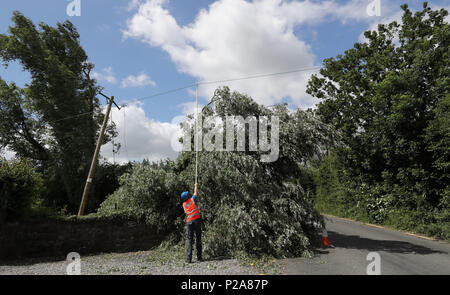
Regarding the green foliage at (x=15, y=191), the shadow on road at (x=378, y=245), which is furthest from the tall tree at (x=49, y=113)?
the shadow on road at (x=378, y=245)

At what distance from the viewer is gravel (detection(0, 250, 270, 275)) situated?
6.41 metres

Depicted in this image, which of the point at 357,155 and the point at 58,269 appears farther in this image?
the point at 357,155

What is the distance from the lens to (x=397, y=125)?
42.5 ft

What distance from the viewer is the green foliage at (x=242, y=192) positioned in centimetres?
765

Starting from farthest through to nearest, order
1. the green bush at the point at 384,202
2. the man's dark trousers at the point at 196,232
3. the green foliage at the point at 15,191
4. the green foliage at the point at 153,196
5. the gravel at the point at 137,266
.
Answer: the green bush at the point at 384,202, the green foliage at the point at 153,196, the green foliage at the point at 15,191, the man's dark trousers at the point at 196,232, the gravel at the point at 137,266

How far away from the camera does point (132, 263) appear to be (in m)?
7.38

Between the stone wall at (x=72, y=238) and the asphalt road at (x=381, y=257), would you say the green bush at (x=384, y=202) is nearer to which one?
the asphalt road at (x=381, y=257)

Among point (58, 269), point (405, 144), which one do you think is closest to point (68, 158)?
point (58, 269)

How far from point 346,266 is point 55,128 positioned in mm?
20832

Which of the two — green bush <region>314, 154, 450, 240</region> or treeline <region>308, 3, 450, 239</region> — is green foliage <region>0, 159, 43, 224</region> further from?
green bush <region>314, 154, 450, 240</region>

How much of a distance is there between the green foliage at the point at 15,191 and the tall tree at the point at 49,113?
35.3 feet

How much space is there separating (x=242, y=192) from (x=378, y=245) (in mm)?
4965

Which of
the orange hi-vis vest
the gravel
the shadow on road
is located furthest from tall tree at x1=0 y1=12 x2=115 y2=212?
the shadow on road
